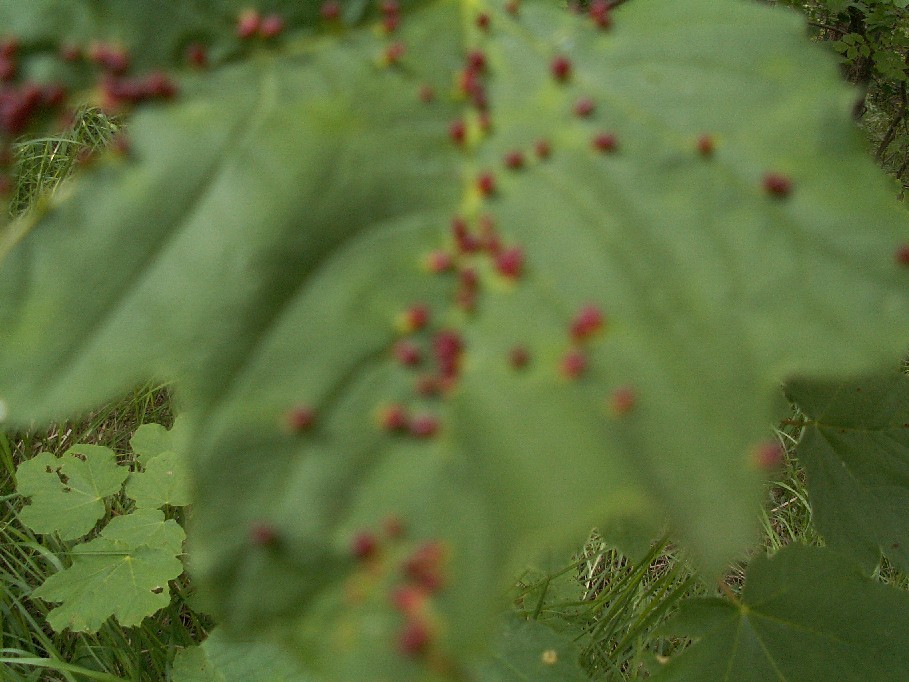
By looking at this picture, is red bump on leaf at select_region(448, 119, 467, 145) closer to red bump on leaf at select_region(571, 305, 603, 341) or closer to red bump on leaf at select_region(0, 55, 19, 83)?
red bump on leaf at select_region(571, 305, 603, 341)

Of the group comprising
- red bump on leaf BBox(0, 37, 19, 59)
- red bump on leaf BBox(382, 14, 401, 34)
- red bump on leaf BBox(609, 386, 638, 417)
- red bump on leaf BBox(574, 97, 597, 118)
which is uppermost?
red bump on leaf BBox(0, 37, 19, 59)

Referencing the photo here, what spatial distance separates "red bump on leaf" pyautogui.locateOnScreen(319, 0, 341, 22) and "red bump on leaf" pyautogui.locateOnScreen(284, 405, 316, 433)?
0.47 meters

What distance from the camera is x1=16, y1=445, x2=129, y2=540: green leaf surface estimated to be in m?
2.59

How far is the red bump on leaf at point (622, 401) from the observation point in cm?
66

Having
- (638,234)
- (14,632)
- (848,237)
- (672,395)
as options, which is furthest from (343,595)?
(14,632)

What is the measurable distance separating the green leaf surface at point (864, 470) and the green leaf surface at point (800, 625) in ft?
0.56

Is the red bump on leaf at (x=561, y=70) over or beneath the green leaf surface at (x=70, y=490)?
over

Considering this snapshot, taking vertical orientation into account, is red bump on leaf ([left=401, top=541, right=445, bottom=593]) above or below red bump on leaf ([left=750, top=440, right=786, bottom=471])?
above

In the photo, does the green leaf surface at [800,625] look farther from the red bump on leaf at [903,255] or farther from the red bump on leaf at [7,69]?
the red bump on leaf at [7,69]

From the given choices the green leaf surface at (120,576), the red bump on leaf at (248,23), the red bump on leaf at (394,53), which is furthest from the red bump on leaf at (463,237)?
the green leaf surface at (120,576)

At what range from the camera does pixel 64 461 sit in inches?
104

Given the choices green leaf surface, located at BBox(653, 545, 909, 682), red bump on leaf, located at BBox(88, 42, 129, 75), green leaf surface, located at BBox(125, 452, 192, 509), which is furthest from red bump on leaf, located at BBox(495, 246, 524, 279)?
green leaf surface, located at BBox(125, 452, 192, 509)

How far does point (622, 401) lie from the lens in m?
0.66

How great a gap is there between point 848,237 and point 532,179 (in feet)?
0.95
